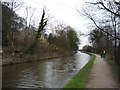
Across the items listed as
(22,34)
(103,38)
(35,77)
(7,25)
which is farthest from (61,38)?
(35,77)

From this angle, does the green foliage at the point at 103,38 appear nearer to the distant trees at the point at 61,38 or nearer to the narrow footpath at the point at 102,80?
the distant trees at the point at 61,38

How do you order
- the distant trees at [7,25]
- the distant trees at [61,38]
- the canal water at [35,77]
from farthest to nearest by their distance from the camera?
the distant trees at [61,38], the distant trees at [7,25], the canal water at [35,77]

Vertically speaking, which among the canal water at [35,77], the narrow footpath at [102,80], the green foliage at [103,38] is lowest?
the canal water at [35,77]

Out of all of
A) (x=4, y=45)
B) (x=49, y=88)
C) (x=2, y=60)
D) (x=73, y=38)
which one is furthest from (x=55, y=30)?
(x=49, y=88)

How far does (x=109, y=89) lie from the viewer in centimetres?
1310

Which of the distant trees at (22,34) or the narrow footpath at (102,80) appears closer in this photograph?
the narrow footpath at (102,80)

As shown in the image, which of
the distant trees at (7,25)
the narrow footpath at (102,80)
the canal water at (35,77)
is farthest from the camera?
the distant trees at (7,25)

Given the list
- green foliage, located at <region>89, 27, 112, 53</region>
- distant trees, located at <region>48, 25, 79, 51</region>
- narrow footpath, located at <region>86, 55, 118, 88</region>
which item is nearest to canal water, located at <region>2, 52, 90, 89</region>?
narrow footpath, located at <region>86, 55, 118, 88</region>

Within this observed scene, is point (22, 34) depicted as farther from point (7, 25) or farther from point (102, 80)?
point (102, 80)

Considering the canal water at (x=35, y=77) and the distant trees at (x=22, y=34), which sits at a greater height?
the distant trees at (x=22, y=34)

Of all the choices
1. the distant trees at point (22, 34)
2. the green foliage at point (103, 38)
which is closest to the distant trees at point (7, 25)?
the distant trees at point (22, 34)

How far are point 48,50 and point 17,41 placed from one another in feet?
38.8

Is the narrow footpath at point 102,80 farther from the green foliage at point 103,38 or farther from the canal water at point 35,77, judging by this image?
the green foliage at point 103,38

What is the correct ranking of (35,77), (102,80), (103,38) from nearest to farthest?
(102,80), (35,77), (103,38)
